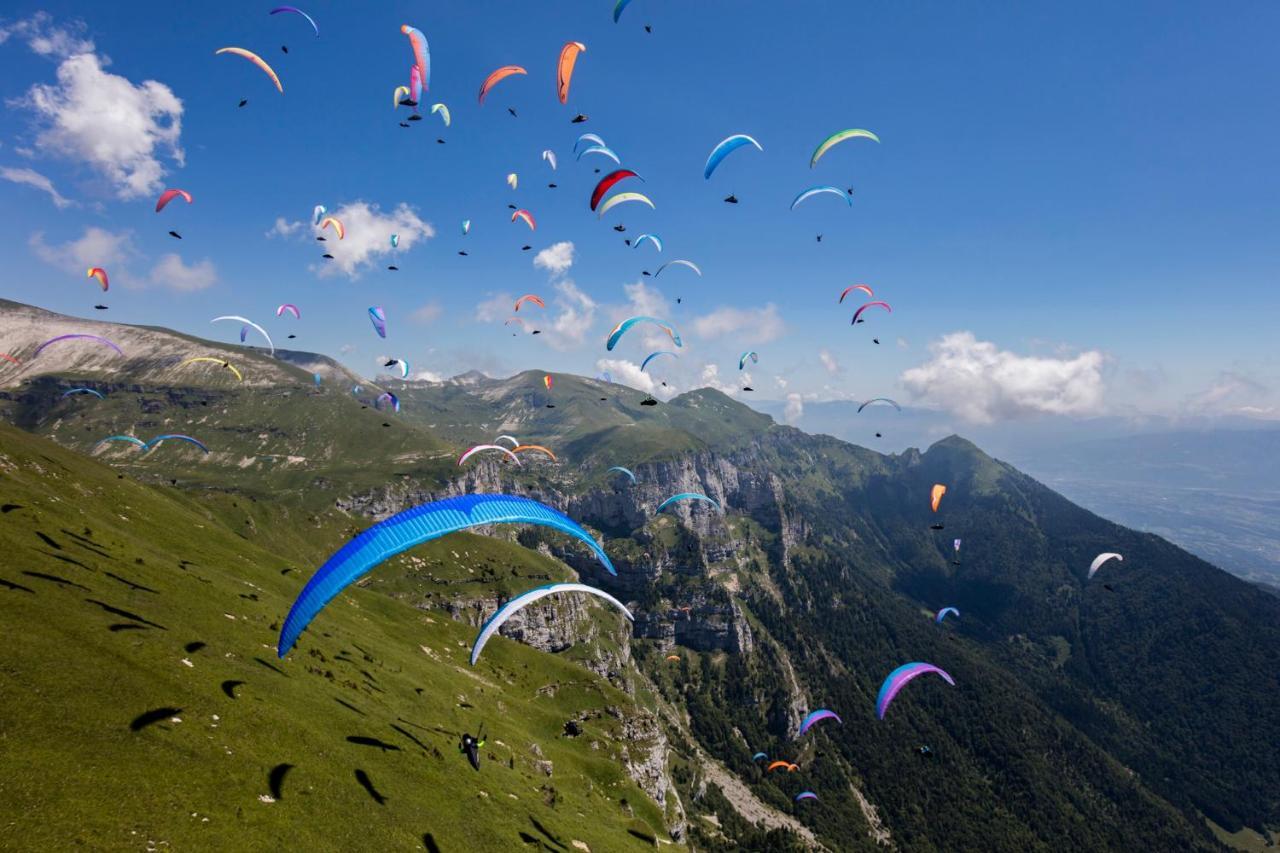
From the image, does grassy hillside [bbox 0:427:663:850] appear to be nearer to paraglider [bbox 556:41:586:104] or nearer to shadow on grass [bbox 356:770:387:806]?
shadow on grass [bbox 356:770:387:806]

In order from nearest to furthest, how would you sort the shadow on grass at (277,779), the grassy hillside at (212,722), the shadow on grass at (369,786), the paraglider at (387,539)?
the paraglider at (387,539), the grassy hillside at (212,722), the shadow on grass at (277,779), the shadow on grass at (369,786)

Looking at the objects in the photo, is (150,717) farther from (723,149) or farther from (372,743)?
(723,149)

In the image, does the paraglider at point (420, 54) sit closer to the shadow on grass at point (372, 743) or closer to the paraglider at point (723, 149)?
the paraglider at point (723, 149)

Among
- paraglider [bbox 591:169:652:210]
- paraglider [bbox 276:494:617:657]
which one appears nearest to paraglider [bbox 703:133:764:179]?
paraglider [bbox 591:169:652:210]

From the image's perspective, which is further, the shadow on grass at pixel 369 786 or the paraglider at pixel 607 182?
the paraglider at pixel 607 182

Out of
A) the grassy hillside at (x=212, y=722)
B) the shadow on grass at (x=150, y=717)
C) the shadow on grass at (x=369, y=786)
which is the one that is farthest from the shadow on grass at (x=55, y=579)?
the shadow on grass at (x=369, y=786)

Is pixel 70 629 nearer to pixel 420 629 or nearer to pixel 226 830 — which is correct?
pixel 226 830
